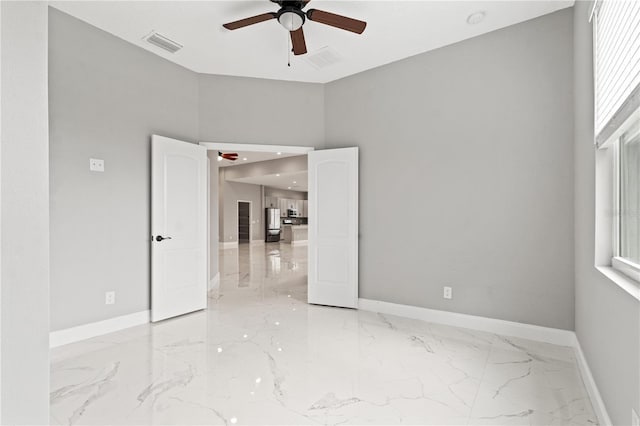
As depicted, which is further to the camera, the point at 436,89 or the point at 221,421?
the point at 436,89

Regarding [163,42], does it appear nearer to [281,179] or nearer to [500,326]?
[500,326]

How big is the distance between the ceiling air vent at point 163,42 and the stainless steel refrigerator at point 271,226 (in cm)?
1201

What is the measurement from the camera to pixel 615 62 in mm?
1702

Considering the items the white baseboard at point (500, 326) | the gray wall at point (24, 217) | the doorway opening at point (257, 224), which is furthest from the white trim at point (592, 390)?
the doorway opening at point (257, 224)

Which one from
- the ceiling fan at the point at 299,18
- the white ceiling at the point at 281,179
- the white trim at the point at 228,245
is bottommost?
the white trim at the point at 228,245

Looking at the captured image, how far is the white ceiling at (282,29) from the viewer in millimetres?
3109

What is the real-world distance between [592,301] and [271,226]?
557 inches

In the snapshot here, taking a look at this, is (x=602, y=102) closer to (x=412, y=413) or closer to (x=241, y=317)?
(x=412, y=413)

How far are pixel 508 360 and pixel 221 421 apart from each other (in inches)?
87.7

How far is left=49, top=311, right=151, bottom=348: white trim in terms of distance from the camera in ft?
10.3

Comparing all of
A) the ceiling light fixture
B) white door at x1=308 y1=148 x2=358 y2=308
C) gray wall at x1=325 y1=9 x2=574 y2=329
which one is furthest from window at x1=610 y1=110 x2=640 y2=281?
white door at x1=308 y1=148 x2=358 y2=308

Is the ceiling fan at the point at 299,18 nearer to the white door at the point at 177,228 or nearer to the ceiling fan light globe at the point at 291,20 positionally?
the ceiling fan light globe at the point at 291,20

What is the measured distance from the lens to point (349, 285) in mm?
4434

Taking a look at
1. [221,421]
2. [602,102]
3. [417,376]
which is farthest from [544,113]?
[221,421]
